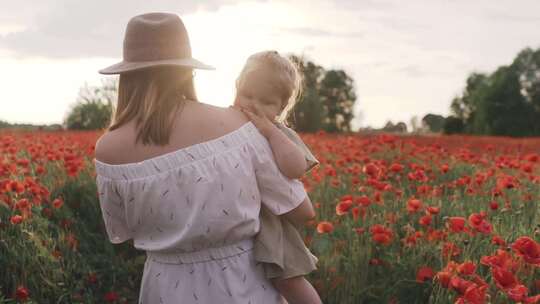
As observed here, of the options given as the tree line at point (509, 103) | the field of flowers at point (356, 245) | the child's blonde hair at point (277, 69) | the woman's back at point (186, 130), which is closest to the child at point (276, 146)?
the child's blonde hair at point (277, 69)

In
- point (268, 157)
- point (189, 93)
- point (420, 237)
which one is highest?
point (189, 93)

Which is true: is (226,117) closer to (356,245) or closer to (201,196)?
(201,196)

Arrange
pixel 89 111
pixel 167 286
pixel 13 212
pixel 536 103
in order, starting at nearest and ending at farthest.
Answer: pixel 167 286 → pixel 13 212 → pixel 89 111 → pixel 536 103

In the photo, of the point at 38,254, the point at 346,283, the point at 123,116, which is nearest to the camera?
the point at 123,116

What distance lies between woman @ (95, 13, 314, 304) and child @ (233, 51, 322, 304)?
0.14 ft

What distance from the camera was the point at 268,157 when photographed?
2160 millimetres


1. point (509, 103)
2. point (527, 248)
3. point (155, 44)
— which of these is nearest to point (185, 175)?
point (155, 44)

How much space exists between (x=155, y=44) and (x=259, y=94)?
1.32ft

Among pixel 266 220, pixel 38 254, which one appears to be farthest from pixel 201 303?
pixel 38 254

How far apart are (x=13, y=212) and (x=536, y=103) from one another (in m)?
43.6

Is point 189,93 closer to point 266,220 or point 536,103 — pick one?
point 266,220

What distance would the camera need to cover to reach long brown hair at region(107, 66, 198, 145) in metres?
2.06

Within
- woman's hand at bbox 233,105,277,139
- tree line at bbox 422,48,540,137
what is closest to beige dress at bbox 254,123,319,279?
woman's hand at bbox 233,105,277,139

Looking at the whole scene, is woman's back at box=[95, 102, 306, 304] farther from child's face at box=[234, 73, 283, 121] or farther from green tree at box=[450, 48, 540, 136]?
green tree at box=[450, 48, 540, 136]
